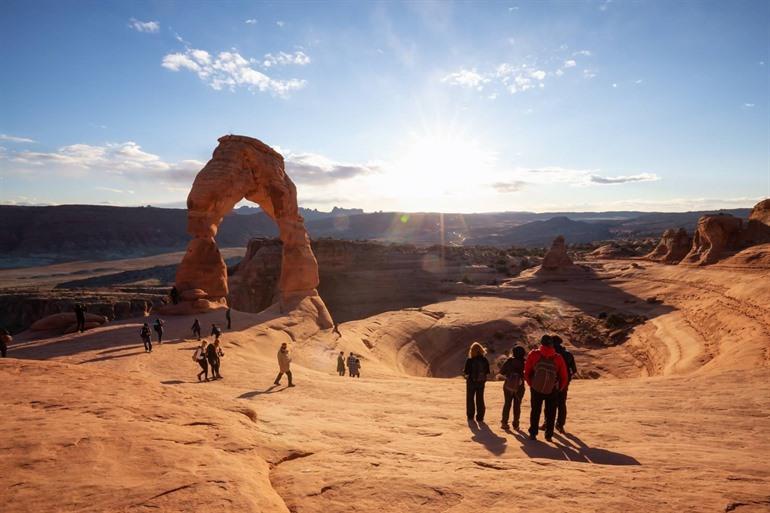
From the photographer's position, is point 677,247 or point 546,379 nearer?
point 546,379

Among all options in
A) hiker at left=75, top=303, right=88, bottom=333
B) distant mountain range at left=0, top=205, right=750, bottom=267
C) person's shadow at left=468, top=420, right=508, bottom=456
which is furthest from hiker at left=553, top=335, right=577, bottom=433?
distant mountain range at left=0, top=205, right=750, bottom=267

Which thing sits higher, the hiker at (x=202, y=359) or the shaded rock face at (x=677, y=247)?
the shaded rock face at (x=677, y=247)

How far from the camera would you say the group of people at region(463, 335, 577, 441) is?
263 inches

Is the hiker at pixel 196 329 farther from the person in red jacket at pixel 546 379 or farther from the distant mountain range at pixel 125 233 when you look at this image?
the distant mountain range at pixel 125 233

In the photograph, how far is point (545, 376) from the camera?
6.65 m

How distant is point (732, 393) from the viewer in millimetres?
9633

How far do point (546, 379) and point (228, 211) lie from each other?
773 inches

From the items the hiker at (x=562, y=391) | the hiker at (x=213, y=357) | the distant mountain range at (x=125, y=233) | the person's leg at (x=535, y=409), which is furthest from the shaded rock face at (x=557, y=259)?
the distant mountain range at (x=125, y=233)

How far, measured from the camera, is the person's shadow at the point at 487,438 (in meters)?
6.10

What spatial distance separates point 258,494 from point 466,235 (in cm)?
16382

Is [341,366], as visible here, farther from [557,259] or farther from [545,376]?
[557,259]

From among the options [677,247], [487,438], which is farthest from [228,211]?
[677,247]

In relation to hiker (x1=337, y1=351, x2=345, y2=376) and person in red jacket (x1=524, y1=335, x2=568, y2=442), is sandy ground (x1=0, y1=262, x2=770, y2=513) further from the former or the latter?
hiker (x1=337, y1=351, x2=345, y2=376)

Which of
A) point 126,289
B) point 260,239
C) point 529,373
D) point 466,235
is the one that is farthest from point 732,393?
point 466,235
